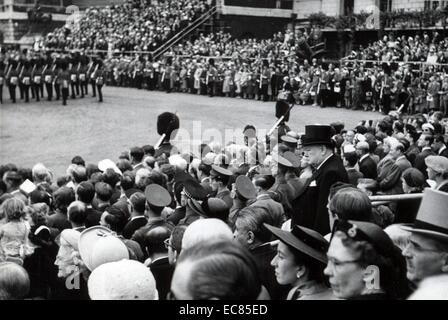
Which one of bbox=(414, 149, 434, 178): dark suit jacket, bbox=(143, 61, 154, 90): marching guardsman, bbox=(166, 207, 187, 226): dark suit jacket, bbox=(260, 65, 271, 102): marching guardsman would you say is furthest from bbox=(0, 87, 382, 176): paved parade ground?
bbox=(414, 149, 434, 178): dark suit jacket

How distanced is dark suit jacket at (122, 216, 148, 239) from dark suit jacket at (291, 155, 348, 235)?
1.47 m

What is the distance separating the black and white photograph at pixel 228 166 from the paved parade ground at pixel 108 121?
0.10m

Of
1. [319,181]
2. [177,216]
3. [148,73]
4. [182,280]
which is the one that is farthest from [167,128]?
[148,73]

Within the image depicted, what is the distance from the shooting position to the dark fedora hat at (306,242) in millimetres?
3029

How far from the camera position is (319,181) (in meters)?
4.72

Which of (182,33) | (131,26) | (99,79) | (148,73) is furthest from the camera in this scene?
(131,26)

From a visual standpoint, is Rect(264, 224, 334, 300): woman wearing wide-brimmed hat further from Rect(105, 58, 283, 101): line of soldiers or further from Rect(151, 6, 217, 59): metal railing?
Rect(151, 6, 217, 59): metal railing

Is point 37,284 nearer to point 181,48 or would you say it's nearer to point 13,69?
point 13,69

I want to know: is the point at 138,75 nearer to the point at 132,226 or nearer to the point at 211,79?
the point at 211,79

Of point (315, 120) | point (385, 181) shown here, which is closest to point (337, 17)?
point (315, 120)

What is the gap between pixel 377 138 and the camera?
10141 mm

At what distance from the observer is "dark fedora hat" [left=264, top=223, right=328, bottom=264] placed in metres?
3.03

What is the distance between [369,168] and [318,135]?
3.33 metres

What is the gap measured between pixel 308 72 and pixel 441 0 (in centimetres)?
894
